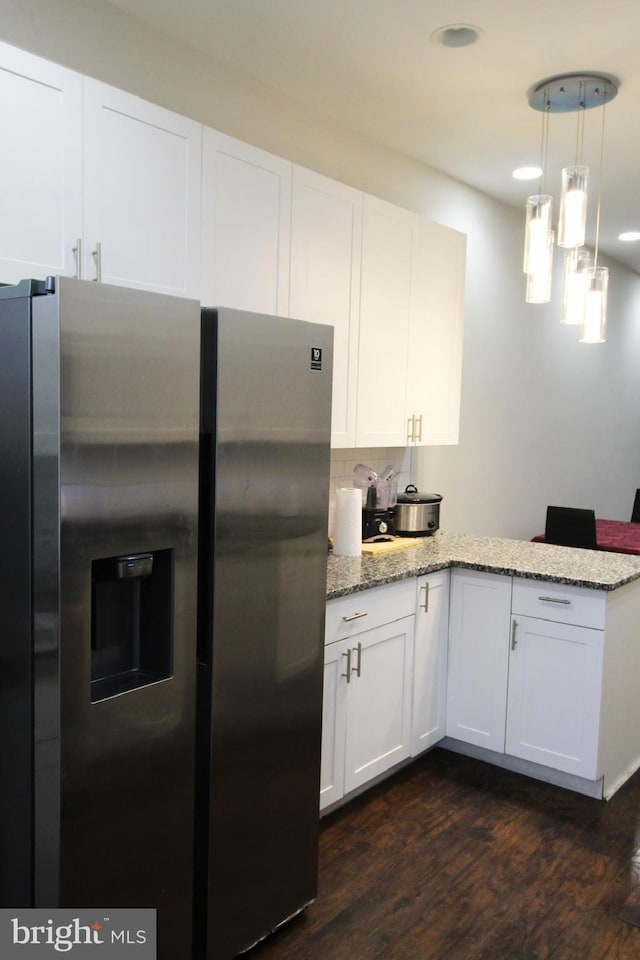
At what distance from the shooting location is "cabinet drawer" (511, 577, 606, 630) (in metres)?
2.90

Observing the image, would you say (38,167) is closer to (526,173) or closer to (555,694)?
(555,694)

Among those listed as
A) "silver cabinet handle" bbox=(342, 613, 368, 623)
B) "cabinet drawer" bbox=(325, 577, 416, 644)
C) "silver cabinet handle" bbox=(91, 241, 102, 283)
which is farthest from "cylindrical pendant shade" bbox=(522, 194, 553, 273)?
"silver cabinet handle" bbox=(91, 241, 102, 283)

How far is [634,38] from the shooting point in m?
2.66

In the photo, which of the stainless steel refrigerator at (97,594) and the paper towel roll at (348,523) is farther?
the paper towel roll at (348,523)

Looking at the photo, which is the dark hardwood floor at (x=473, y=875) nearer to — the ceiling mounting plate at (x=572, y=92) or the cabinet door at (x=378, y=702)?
the cabinet door at (x=378, y=702)

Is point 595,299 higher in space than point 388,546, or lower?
higher

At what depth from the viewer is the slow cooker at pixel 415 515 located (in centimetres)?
369

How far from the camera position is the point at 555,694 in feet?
9.89

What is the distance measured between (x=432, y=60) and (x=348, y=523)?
1852 mm

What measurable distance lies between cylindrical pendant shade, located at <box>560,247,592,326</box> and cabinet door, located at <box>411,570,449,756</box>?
1.20 metres

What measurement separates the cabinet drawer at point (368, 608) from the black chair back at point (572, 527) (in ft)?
6.37

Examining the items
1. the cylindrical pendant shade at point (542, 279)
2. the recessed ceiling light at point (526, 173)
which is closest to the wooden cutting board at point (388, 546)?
the cylindrical pendant shade at point (542, 279)

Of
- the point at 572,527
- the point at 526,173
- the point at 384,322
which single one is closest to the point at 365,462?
the point at 384,322

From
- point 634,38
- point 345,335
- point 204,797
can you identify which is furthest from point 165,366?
point 634,38
